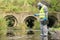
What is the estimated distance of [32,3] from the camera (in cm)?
2334

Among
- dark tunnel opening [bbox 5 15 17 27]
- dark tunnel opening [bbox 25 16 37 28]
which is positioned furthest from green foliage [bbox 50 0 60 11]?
dark tunnel opening [bbox 5 15 17 27]

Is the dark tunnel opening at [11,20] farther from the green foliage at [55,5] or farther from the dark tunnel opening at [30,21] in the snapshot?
the green foliage at [55,5]

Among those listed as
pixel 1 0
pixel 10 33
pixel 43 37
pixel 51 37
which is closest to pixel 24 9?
pixel 1 0

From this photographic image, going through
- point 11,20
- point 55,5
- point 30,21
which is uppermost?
point 55,5

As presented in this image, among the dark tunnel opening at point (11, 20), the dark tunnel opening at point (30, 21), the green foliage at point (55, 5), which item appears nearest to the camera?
the dark tunnel opening at point (11, 20)

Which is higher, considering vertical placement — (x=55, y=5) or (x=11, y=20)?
(x=55, y=5)

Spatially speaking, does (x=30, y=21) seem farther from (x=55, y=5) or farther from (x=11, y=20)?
(x=55, y=5)

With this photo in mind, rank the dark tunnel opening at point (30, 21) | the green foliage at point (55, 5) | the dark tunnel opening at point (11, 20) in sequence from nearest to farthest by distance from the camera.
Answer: the dark tunnel opening at point (11, 20) < the dark tunnel opening at point (30, 21) < the green foliage at point (55, 5)

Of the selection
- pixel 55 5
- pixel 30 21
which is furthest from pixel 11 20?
pixel 55 5

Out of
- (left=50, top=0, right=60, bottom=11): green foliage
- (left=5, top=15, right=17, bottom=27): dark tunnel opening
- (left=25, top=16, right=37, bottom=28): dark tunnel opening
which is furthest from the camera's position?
(left=50, top=0, right=60, bottom=11): green foliage

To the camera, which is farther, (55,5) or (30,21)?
(30,21)

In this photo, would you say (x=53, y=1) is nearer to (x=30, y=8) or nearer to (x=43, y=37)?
(x=30, y=8)

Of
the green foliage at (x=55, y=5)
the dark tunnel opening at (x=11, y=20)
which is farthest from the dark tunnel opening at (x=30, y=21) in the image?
the green foliage at (x=55, y=5)

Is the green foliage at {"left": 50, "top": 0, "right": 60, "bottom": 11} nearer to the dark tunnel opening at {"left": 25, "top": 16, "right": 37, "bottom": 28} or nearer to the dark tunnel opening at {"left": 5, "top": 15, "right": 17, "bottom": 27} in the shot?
the dark tunnel opening at {"left": 25, "top": 16, "right": 37, "bottom": 28}
